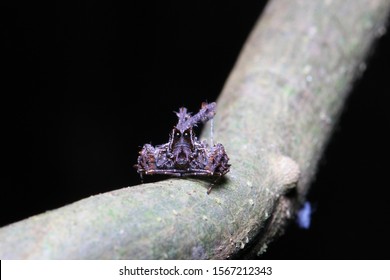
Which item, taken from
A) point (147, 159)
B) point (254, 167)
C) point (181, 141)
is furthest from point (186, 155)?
point (254, 167)

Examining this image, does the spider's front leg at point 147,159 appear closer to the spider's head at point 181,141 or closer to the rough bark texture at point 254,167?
the spider's head at point 181,141

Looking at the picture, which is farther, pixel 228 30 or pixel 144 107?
pixel 228 30

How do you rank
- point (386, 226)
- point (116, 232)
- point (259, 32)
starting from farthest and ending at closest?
point (386, 226) → point (259, 32) → point (116, 232)

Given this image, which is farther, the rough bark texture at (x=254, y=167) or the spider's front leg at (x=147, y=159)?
the spider's front leg at (x=147, y=159)

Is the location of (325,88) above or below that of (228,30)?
below

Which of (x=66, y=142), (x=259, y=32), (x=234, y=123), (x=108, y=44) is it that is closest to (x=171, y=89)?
(x=108, y=44)

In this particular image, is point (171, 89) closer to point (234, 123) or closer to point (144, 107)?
point (144, 107)

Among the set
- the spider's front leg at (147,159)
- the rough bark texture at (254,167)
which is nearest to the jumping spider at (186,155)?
the spider's front leg at (147,159)
